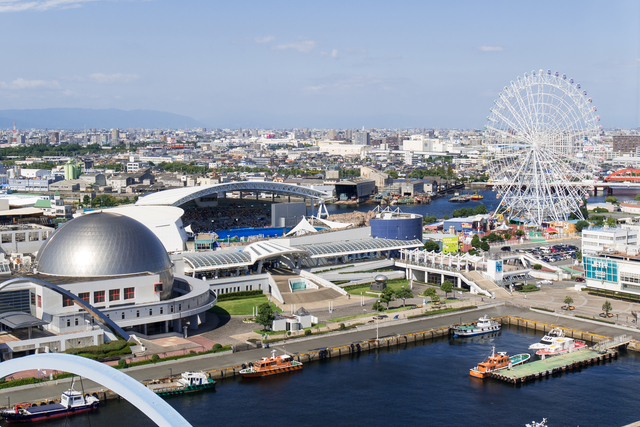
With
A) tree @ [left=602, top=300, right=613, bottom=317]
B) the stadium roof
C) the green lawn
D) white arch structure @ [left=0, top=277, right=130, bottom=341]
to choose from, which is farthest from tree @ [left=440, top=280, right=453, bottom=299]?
white arch structure @ [left=0, top=277, right=130, bottom=341]

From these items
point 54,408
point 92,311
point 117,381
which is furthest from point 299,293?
point 117,381

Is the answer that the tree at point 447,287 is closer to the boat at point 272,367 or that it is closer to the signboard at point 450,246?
the signboard at point 450,246

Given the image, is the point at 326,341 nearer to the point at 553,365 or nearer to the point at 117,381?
the point at 553,365

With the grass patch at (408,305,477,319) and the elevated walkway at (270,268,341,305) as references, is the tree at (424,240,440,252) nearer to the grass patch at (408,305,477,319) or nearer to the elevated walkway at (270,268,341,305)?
the elevated walkway at (270,268,341,305)

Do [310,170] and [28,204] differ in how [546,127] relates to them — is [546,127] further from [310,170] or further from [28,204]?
[310,170]

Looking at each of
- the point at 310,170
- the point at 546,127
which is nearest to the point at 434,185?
the point at 310,170
